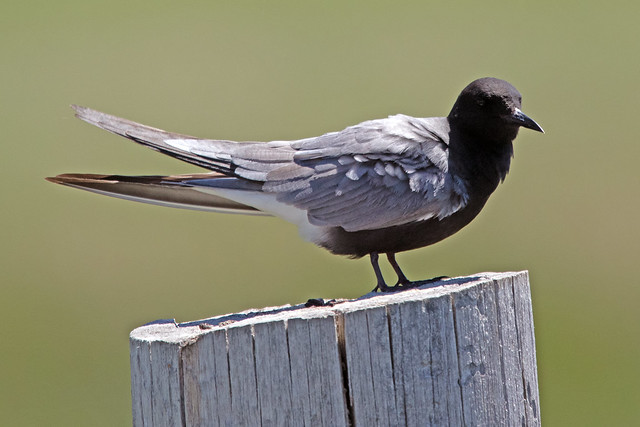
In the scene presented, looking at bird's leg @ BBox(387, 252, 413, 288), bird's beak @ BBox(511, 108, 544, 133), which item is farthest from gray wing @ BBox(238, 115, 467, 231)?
bird's beak @ BBox(511, 108, 544, 133)

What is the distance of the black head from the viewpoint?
6.79 meters

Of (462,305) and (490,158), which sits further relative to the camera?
(490,158)

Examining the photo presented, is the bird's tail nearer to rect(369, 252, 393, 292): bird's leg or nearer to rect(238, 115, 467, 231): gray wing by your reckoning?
rect(238, 115, 467, 231): gray wing

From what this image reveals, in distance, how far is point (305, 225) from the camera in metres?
6.72

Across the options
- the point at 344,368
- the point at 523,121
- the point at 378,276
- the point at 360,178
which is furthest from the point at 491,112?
A: the point at 344,368

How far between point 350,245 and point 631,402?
27.2ft

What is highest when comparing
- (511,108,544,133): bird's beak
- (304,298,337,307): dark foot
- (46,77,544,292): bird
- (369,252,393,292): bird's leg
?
(511,108,544,133): bird's beak

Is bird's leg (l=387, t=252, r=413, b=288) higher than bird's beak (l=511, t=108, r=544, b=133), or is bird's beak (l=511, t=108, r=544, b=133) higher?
bird's beak (l=511, t=108, r=544, b=133)

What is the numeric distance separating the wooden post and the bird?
192cm

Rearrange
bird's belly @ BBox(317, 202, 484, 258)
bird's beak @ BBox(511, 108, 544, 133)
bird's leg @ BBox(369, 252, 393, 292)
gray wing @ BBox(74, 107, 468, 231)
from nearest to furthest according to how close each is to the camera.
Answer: bird's leg @ BBox(369, 252, 393, 292), gray wing @ BBox(74, 107, 468, 231), bird's belly @ BBox(317, 202, 484, 258), bird's beak @ BBox(511, 108, 544, 133)

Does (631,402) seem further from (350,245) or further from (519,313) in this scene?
(519,313)

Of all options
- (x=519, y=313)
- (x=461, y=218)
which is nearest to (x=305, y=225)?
(x=461, y=218)

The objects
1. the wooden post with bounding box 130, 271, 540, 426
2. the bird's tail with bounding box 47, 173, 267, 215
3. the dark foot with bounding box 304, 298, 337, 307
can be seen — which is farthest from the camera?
the bird's tail with bounding box 47, 173, 267, 215

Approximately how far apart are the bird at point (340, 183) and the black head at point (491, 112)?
0.04m
